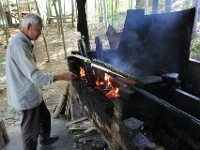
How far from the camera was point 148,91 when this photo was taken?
288 centimetres

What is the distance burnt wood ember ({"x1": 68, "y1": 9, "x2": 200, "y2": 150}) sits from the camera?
2.98 m

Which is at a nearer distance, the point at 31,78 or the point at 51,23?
the point at 31,78

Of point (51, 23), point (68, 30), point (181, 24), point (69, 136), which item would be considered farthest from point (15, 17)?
point (181, 24)

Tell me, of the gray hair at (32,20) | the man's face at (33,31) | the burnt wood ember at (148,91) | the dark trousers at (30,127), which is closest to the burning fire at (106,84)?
the burnt wood ember at (148,91)

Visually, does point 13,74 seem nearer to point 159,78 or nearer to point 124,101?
point 124,101

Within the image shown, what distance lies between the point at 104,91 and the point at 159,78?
148 cm

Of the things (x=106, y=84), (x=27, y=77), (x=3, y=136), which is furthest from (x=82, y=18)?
(x=3, y=136)

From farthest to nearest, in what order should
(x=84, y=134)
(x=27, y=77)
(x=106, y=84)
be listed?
(x=84, y=134) < (x=106, y=84) < (x=27, y=77)

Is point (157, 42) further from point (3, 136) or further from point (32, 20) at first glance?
point (3, 136)

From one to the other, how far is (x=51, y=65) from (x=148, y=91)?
736 centimetres

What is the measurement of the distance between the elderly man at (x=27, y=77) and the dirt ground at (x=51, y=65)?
4.76 feet

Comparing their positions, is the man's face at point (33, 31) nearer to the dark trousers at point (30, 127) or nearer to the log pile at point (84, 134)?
the dark trousers at point (30, 127)

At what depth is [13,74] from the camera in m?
3.57

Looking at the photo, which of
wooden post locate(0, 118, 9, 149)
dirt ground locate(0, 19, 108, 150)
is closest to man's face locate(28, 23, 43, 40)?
wooden post locate(0, 118, 9, 149)
